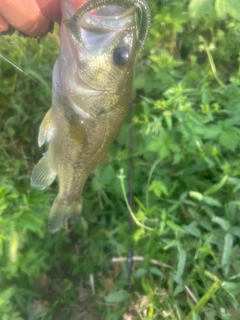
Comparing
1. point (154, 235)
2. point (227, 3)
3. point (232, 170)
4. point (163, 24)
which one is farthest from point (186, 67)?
point (154, 235)

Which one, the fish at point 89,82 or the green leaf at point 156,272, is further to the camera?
the green leaf at point 156,272

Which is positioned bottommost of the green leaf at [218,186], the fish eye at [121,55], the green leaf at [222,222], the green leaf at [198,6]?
the green leaf at [222,222]

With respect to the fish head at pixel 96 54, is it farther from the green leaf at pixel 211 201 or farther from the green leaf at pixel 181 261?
the green leaf at pixel 181 261

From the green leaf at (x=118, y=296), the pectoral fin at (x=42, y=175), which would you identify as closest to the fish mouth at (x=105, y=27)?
the pectoral fin at (x=42, y=175)

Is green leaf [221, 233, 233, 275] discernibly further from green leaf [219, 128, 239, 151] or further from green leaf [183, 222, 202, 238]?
green leaf [219, 128, 239, 151]

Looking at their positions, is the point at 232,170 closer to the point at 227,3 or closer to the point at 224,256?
the point at 224,256

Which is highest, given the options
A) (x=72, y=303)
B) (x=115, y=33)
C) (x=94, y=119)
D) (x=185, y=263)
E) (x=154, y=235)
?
(x=115, y=33)

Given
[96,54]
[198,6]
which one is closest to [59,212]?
[96,54]
